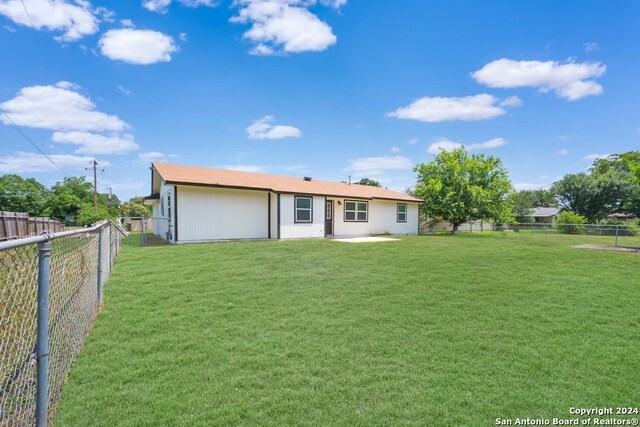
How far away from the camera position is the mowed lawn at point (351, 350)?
8.48ft

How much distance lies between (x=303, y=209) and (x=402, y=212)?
27.8ft

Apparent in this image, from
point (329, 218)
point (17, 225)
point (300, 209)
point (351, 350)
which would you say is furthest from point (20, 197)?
point (351, 350)

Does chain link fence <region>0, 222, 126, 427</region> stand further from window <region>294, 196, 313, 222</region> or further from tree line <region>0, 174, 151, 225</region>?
tree line <region>0, 174, 151, 225</region>

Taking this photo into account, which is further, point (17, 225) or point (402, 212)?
point (402, 212)

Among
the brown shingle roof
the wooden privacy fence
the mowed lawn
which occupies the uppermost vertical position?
the brown shingle roof

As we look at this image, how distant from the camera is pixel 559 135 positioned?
25.5m

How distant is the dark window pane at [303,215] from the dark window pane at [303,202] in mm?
199

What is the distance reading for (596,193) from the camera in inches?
1506

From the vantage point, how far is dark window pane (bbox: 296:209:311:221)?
51.2ft

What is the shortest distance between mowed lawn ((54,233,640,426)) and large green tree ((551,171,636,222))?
41.1m

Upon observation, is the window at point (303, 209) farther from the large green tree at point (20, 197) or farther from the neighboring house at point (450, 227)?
the large green tree at point (20, 197)

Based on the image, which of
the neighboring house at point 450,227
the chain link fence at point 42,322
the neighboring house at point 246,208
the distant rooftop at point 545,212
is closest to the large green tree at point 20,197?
the neighboring house at point 246,208

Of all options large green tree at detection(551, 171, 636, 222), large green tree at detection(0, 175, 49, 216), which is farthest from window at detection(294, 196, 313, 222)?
large green tree at detection(0, 175, 49, 216)

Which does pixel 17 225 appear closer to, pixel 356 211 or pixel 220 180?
pixel 220 180
